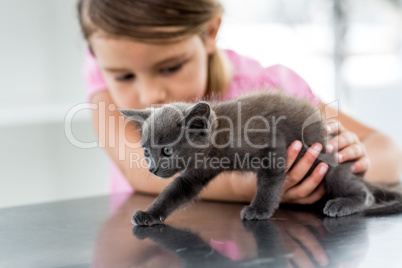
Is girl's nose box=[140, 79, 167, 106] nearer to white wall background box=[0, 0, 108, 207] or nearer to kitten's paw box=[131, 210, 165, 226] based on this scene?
kitten's paw box=[131, 210, 165, 226]

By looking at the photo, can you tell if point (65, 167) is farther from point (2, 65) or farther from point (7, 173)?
point (2, 65)

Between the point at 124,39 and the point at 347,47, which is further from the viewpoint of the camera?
the point at 347,47

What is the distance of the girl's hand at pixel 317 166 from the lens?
3.33 feet

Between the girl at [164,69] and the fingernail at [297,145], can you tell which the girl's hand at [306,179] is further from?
the girl at [164,69]

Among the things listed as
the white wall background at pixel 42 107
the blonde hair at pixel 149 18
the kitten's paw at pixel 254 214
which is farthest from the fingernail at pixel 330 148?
the white wall background at pixel 42 107

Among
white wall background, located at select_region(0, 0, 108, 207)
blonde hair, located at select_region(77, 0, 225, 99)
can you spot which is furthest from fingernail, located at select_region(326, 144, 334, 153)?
white wall background, located at select_region(0, 0, 108, 207)

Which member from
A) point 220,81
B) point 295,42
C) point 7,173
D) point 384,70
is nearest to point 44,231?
point 220,81

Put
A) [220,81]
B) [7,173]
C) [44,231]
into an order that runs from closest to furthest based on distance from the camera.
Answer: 1. [44,231]
2. [220,81]
3. [7,173]

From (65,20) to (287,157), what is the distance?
2273 millimetres

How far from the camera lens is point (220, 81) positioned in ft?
5.46

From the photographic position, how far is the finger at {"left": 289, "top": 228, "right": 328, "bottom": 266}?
26.5 inches

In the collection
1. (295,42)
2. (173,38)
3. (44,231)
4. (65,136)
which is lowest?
(65,136)

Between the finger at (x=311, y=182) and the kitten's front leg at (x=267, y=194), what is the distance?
0.27 feet

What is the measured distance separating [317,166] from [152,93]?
0.52m
